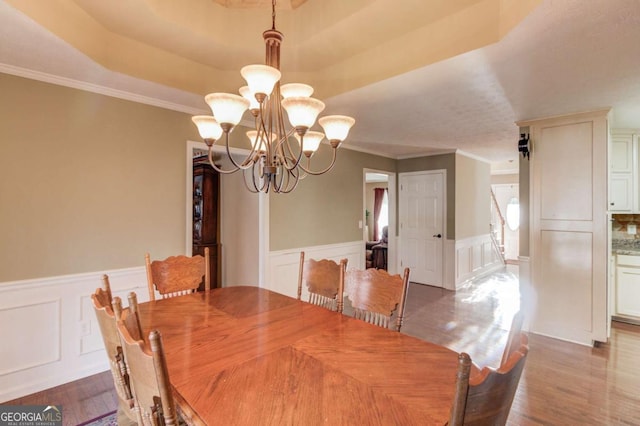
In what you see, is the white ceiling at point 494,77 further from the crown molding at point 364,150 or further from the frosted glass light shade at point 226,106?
the frosted glass light shade at point 226,106

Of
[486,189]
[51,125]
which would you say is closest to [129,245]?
[51,125]

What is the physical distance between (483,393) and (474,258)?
19.0 ft

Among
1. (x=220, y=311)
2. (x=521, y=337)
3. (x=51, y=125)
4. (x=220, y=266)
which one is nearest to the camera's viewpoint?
(x=521, y=337)

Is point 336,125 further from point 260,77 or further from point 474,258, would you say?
point 474,258

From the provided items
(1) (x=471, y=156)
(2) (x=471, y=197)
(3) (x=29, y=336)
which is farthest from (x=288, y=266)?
(1) (x=471, y=156)

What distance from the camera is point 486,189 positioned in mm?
6309

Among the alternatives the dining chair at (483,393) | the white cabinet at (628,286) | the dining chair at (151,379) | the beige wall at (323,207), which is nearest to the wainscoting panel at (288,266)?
the beige wall at (323,207)

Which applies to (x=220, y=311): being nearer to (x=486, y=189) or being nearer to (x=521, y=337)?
(x=521, y=337)

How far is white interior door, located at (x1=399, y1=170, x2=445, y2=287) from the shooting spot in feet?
17.7

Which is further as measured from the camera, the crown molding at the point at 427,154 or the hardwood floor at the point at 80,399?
the crown molding at the point at 427,154

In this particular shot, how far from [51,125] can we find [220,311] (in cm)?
Result: 198

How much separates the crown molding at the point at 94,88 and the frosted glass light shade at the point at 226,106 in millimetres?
1584

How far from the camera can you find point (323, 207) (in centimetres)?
446

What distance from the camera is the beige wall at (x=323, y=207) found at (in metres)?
3.94
